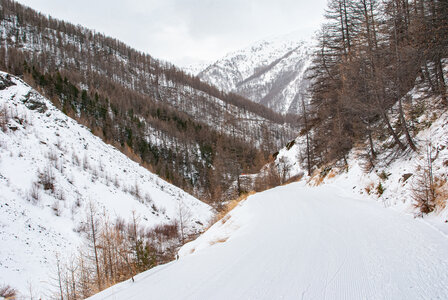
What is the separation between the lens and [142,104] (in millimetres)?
104188

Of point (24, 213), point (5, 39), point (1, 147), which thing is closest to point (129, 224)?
point (24, 213)

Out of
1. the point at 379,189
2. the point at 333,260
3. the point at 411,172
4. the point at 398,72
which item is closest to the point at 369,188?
the point at 379,189

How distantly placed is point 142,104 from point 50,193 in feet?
306

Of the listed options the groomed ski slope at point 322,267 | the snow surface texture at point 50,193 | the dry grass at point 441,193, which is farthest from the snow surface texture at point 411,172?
the snow surface texture at point 50,193

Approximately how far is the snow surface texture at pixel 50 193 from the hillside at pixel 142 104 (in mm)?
11328

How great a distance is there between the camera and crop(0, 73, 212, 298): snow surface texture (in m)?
12.1

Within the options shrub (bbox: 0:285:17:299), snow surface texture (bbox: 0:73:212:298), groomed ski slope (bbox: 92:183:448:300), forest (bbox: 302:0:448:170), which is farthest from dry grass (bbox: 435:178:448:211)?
snow surface texture (bbox: 0:73:212:298)

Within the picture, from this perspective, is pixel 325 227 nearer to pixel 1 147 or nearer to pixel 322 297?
pixel 322 297

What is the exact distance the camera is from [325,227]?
216 inches

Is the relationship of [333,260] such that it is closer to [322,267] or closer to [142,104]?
[322,267]

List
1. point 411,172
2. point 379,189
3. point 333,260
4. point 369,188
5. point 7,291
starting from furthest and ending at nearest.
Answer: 1. point 369,188
2. point 7,291
3. point 379,189
4. point 411,172
5. point 333,260

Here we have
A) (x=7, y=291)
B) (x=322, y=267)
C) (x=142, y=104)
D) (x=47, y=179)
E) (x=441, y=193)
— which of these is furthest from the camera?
(x=142, y=104)

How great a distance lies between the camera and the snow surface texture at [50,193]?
39.7ft

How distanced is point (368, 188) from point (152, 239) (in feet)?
60.2
